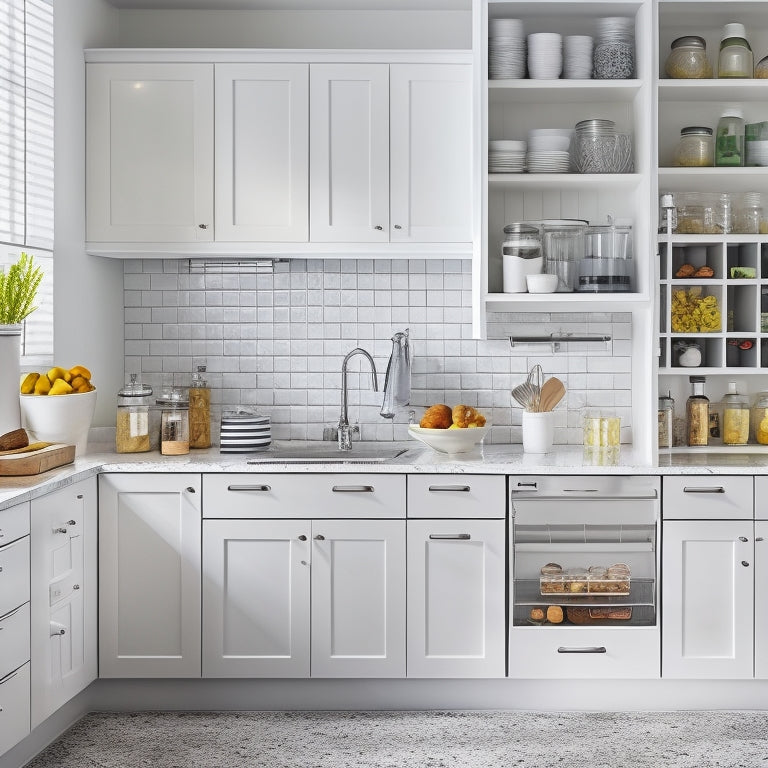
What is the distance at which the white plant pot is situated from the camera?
2.92 metres

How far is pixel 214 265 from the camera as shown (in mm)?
3875

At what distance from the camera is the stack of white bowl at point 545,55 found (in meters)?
3.37

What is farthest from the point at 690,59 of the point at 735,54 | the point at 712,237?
the point at 712,237

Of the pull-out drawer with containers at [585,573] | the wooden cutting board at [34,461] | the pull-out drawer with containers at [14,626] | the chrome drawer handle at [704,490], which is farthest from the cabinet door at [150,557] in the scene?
the chrome drawer handle at [704,490]

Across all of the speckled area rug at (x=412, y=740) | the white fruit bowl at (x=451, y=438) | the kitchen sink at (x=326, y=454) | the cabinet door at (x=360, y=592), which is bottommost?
the speckled area rug at (x=412, y=740)

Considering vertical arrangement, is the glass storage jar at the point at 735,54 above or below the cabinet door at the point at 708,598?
above

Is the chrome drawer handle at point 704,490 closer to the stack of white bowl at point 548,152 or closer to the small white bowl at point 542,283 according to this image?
the small white bowl at point 542,283

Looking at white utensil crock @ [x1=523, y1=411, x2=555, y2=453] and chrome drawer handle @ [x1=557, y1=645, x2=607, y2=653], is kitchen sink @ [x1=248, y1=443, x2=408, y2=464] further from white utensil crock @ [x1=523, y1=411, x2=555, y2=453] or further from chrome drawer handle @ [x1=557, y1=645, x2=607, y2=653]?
chrome drawer handle @ [x1=557, y1=645, x2=607, y2=653]

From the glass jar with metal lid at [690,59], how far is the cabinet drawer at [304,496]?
1867 millimetres

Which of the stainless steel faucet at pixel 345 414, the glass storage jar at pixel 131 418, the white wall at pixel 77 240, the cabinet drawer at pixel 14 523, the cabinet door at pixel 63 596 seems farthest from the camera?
the stainless steel faucet at pixel 345 414

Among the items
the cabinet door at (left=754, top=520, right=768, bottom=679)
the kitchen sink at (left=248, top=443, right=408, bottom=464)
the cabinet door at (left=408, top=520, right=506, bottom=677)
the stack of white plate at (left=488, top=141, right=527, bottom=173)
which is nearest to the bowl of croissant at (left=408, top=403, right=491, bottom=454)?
the kitchen sink at (left=248, top=443, right=408, bottom=464)

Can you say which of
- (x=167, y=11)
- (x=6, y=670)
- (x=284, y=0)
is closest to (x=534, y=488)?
(x=6, y=670)

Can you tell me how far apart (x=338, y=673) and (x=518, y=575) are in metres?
0.73

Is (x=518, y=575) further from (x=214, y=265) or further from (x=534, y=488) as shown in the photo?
(x=214, y=265)
